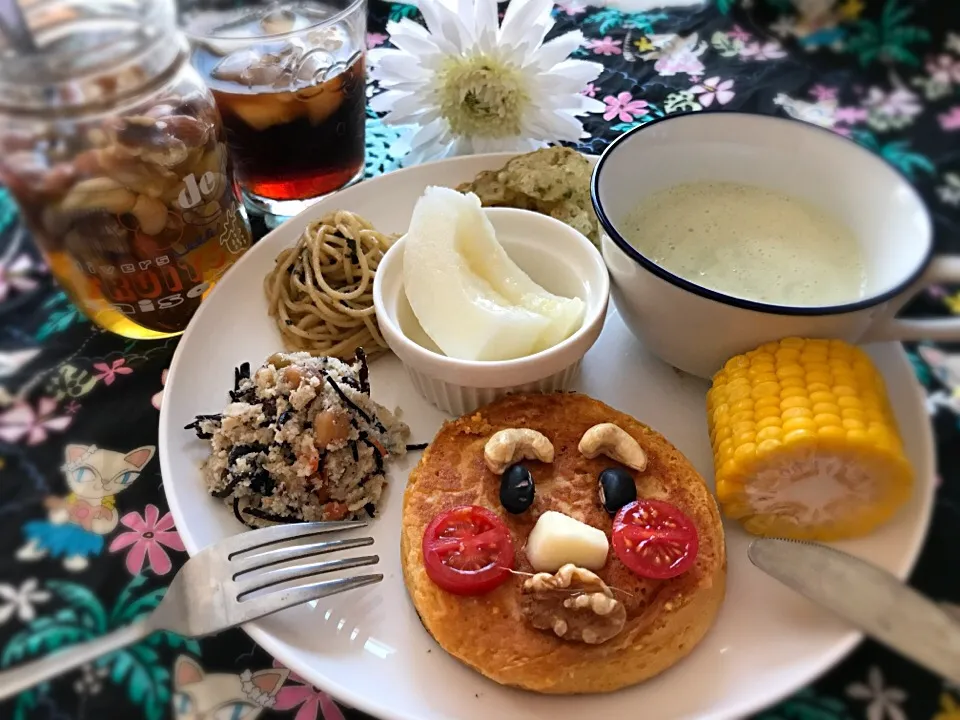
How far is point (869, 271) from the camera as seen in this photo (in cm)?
146

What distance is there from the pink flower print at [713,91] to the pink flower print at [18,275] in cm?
201

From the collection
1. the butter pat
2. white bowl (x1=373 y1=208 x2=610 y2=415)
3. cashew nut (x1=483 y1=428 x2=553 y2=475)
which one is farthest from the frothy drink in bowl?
the butter pat

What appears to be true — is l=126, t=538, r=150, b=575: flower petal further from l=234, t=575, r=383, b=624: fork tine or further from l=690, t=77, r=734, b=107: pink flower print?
l=690, t=77, r=734, b=107: pink flower print

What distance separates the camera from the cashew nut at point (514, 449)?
1.28m

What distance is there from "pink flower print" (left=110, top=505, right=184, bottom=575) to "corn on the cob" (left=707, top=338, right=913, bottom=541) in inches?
41.7

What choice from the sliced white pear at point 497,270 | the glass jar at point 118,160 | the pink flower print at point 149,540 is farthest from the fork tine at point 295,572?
the glass jar at point 118,160

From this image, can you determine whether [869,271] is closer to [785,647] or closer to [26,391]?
[785,647]

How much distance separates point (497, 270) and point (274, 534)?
66cm

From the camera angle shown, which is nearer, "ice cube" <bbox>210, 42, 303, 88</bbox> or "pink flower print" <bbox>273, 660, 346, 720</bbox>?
"pink flower print" <bbox>273, 660, 346, 720</bbox>

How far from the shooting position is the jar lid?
118 cm

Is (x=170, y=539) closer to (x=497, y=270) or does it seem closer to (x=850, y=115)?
(x=497, y=270)

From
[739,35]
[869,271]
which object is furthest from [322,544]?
[739,35]

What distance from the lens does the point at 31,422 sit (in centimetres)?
163

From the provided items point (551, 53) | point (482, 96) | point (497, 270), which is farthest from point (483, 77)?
point (497, 270)
